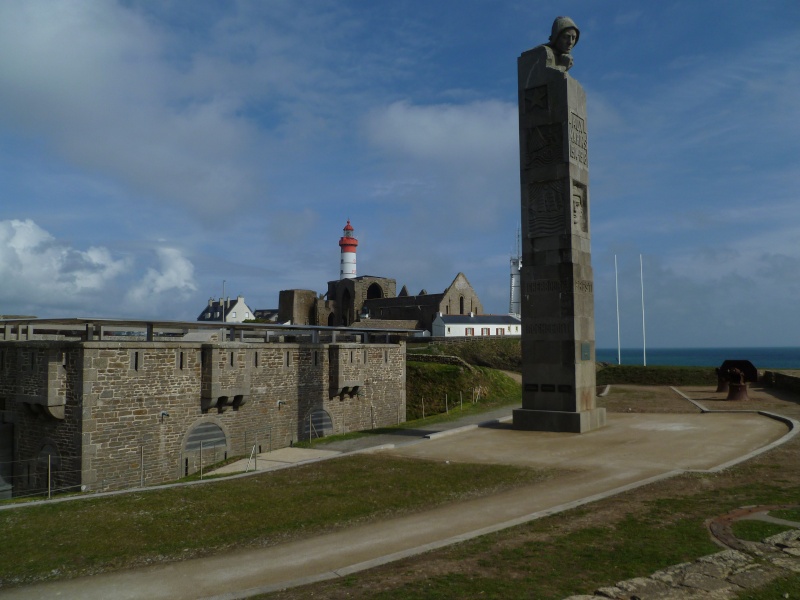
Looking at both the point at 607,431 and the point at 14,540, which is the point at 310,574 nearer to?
the point at 14,540

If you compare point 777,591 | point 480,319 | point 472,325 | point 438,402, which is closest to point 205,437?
point 438,402

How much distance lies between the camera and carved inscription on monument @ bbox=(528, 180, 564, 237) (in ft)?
66.8

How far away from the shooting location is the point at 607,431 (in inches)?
772

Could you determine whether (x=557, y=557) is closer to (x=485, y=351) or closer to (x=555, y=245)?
(x=555, y=245)

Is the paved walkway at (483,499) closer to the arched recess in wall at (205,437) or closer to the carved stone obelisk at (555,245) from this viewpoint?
the carved stone obelisk at (555,245)

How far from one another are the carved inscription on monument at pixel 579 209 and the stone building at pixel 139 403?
41.4 feet

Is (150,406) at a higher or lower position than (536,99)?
lower

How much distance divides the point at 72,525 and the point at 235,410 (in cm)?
1241

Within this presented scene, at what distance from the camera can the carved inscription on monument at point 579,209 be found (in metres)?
20.4

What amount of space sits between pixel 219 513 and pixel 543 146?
15.4 meters

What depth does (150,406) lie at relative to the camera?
66.9 ft

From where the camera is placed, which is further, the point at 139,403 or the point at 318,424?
the point at 318,424

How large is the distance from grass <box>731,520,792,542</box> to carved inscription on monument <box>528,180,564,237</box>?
40.2 feet

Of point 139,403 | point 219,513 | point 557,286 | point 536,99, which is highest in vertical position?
point 536,99
